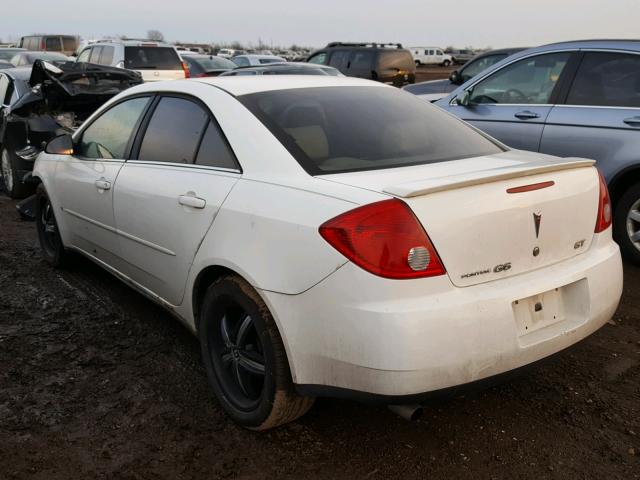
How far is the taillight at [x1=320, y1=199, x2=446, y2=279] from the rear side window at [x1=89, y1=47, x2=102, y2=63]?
1430 centimetres

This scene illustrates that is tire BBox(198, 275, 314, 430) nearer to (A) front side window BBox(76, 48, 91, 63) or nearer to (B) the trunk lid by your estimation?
(B) the trunk lid

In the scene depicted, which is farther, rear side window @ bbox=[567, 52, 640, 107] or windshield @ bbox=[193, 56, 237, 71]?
windshield @ bbox=[193, 56, 237, 71]

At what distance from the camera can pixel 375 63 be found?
1695cm

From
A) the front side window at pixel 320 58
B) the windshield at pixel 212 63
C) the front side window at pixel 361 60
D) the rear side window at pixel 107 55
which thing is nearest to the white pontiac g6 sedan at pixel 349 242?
the rear side window at pixel 107 55

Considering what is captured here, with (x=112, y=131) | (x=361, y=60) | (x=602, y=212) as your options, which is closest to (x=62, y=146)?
(x=112, y=131)

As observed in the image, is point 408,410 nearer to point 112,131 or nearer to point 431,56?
point 112,131

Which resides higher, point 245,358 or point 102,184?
point 102,184

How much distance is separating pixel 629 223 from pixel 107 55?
42.1 ft

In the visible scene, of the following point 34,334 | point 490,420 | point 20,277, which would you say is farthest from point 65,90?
point 490,420

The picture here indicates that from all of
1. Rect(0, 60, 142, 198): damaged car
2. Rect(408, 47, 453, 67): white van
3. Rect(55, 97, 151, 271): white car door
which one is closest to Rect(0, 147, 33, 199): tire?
Rect(0, 60, 142, 198): damaged car

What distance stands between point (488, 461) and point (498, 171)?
3.84ft

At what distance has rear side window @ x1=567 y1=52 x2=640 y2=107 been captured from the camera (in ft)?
16.5

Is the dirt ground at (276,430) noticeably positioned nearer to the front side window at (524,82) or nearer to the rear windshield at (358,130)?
the rear windshield at (358,130)

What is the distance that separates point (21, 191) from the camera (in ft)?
26.6
